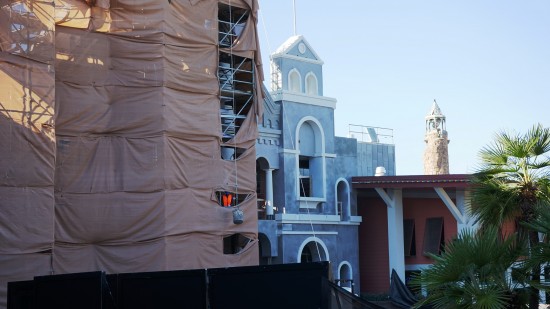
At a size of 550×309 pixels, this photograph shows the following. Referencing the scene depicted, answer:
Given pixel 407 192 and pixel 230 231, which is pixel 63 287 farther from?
pixel 407 192

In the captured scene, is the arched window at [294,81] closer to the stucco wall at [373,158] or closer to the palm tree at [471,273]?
the stucco wall at [373,158]

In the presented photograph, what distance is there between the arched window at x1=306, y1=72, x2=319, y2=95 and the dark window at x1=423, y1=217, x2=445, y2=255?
7.50m

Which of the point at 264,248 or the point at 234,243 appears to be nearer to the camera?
the point at 234,243

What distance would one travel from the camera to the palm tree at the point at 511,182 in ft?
47.7

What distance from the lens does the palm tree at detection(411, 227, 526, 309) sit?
39.8ft

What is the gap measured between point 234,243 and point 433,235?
11.8 meters

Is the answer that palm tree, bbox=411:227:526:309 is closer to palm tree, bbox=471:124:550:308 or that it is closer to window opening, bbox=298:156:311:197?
palm tree, bbox=471:124:550:308

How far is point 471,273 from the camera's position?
40.0 ft

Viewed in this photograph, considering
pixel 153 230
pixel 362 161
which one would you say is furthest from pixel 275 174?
pixel 153 230

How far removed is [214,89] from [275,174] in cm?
708

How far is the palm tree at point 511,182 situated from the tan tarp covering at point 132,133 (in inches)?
481

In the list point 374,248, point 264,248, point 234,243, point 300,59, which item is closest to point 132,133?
point 234,243

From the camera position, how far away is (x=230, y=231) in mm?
28109

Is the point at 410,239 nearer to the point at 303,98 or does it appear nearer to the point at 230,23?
the point at 303,98
